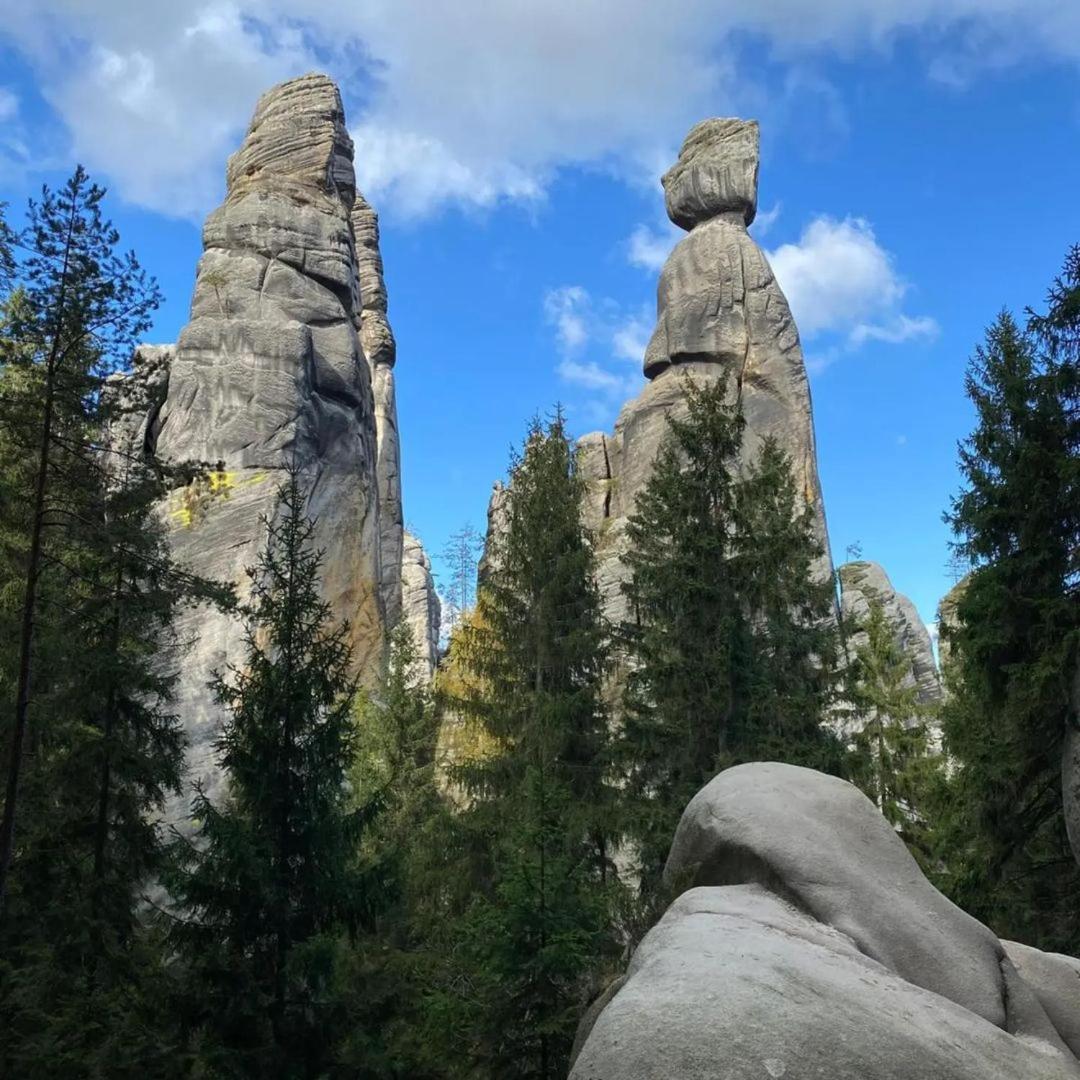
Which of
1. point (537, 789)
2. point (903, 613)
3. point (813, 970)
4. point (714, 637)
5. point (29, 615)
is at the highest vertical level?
point (903, 613)

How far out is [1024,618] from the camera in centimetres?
1391

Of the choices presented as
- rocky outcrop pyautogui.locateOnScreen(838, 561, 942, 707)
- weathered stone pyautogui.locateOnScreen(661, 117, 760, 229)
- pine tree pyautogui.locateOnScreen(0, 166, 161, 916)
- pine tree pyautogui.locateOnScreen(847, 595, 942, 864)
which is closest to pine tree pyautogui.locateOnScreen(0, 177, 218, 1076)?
pine tree pyautogui.locateOnScreen(0, 166, 161, 916)

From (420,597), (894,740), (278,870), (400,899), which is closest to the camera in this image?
(278,870)

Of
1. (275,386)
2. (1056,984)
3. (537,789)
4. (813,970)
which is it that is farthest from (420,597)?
(813,970)

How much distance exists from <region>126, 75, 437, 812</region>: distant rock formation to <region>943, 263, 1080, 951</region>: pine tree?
19.5 metres

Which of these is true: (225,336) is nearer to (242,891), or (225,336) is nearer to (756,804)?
(242,891)

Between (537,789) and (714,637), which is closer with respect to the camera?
(537,789)

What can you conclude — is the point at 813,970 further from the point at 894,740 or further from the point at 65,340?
Result: the point at 894,740

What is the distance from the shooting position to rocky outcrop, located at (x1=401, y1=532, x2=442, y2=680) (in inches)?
2105

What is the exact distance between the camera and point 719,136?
42969 mm

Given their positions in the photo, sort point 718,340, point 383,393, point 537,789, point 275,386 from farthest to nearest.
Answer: point 383,393 < point 718,340 < point 275,386 < point 537,789

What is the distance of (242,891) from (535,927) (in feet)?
9.27

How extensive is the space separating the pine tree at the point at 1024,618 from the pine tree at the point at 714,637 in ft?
7.88

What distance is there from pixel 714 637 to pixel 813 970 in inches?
414
